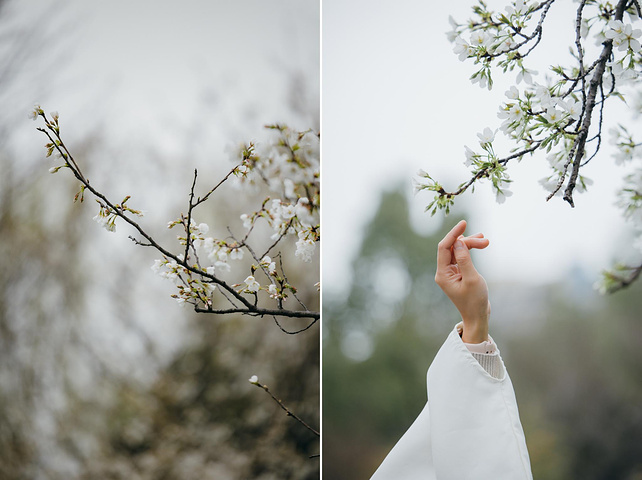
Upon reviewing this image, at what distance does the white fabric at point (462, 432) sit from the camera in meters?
0.84

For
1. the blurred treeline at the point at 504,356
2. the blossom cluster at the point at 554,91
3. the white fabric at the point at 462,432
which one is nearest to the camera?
the white fabric at the point at 462,432

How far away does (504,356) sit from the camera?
1.63 metres

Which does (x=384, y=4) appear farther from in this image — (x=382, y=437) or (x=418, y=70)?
(x=382, y=437)

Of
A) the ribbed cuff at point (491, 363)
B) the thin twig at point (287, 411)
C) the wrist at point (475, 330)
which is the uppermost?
the thin twig at point (287, 411)

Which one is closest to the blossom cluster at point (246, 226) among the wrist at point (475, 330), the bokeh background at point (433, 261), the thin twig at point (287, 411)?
the thin twig at point (287, 411)

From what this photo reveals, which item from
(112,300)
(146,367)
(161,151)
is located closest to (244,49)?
(161,151)

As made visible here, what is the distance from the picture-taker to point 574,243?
1555 mm

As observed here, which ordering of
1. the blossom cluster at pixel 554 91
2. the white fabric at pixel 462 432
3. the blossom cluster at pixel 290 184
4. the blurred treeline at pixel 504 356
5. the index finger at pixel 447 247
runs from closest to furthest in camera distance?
the white fabric at pixel 462 432, the index finger at pixel 447 247, the blossom cluster at pixel 554 91, the blossom cluster at pixel 290 184, the blurred treeline at pixel 504 356

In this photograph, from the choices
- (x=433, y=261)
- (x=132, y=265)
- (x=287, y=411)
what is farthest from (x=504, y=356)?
(x=132, y=265)

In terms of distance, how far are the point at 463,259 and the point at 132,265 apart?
0.88m

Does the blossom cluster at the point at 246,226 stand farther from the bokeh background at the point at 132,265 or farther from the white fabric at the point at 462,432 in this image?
the white fabric at the point at 462,432

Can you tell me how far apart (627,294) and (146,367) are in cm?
129

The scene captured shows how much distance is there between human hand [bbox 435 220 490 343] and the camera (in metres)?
0.92

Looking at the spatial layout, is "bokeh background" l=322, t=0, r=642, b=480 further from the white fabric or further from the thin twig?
the white fabric
